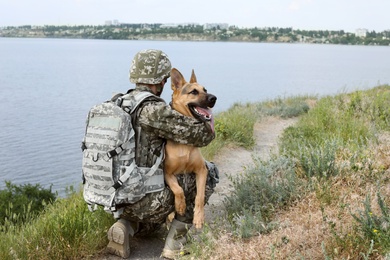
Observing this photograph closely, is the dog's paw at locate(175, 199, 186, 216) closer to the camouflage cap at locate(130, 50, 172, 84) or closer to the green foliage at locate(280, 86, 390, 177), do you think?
the camouflage cap at locate(130, 50, 172, 84)

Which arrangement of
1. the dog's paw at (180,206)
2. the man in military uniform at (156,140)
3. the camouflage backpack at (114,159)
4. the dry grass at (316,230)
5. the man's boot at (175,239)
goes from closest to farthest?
the dry grass at (316,230) → the camouflage backpack at (114,159) → the man in military uniform at (156,140) → the dog's paw at (180,206) → the man's boot at (175,239)

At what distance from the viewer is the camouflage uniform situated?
14.2 feet

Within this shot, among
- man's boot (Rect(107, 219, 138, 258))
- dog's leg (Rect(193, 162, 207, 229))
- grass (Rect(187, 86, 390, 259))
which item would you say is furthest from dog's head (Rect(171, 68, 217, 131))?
man's boot (Rect(107, 219, 138, 258))

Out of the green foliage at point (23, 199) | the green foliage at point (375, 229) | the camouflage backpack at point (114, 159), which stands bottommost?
the green foliage at point (23, 199)

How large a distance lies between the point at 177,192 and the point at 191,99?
34.3 inches

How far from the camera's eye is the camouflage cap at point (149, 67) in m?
4.53

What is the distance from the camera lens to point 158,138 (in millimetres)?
4520

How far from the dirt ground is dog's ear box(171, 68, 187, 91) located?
164cm

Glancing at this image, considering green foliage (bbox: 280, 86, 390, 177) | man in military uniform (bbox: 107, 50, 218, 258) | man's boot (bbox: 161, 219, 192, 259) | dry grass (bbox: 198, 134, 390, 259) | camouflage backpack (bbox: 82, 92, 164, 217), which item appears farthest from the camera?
green foliage (bbox: 280, 86, 390, 177)

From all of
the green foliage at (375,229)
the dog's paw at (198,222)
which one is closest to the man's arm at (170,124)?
the dog's paw at (198,222)

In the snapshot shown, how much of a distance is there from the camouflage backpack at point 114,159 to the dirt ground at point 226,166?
0.77m

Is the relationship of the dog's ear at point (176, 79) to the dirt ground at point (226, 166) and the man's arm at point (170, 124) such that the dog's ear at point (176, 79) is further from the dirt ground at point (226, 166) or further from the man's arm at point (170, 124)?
the dirt ground at point (226, 166)

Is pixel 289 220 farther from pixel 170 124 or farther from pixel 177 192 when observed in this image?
pixel 170 124

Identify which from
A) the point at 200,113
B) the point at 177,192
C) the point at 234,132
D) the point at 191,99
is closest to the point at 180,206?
the point at 177,192
